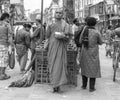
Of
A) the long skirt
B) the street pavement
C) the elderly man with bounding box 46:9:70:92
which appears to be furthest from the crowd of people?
the long skirt

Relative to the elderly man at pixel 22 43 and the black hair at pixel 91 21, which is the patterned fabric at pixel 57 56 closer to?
the black hair at pixel 91 21

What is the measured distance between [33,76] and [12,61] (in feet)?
4.13

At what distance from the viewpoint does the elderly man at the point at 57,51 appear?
591cm

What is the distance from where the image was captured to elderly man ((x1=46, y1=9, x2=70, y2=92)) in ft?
19.4

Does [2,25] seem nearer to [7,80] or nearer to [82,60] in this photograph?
[7,80]

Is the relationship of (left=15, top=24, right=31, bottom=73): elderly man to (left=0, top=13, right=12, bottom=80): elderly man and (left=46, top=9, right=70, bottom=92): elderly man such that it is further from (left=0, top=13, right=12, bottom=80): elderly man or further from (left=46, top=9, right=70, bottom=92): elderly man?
(left=46, top=9, right=70, bottom=92): elderly man

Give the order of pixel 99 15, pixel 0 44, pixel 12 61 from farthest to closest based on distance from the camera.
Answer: pixel 99 15 < pixel 12 61 < pixel 0 44

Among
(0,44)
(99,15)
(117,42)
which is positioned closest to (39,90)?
(0,44)

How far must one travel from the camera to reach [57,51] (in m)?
5.93

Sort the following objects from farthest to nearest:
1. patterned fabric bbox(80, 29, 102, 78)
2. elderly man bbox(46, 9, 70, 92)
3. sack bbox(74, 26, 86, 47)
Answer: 1. sack bbox(74, 26, 86, 47)
2. patterned fabric bbox(80, 29, 102, 78)
3. elderly man bbox(46, 9, 70, 92)

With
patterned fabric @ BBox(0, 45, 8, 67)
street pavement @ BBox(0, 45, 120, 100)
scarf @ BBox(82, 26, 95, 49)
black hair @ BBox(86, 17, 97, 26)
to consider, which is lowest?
street pavement @ BBox(0, 45, 120, 100)

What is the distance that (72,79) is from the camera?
6848 mm

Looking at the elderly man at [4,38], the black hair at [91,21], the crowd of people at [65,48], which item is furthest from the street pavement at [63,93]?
the black hair at [91,21]

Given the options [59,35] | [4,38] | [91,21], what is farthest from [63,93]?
[4,38]
